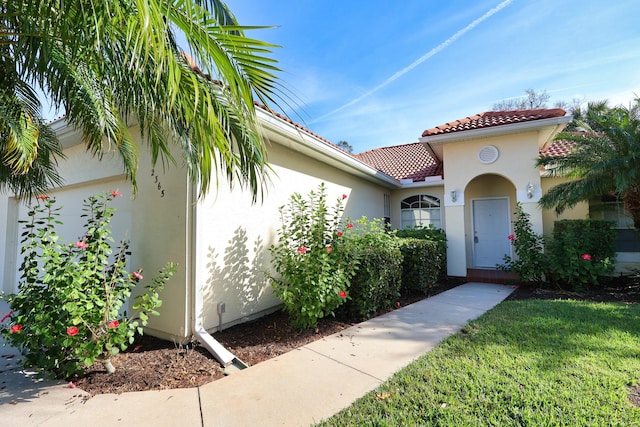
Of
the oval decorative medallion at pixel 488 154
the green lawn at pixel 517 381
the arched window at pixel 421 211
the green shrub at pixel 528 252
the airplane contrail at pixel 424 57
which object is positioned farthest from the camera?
the arched window at pixel 421 211

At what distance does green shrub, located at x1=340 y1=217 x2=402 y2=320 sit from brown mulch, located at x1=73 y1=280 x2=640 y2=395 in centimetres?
43

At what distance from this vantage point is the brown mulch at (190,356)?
3416 millimetres

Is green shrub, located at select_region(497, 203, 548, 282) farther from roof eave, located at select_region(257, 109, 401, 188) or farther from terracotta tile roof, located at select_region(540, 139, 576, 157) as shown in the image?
roof eave, located at select_region(257, 109, 401, 188)

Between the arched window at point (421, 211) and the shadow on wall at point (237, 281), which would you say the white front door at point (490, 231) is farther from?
the shadow on wall at point (237, 281)

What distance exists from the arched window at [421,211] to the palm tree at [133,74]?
958 cm

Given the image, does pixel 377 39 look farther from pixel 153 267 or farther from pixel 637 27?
pixel 153 267

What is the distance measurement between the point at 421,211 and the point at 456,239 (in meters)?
2.47

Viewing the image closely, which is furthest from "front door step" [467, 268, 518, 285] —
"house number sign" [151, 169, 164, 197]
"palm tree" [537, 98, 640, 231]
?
"house number sign" [151, 169, 164, 197]

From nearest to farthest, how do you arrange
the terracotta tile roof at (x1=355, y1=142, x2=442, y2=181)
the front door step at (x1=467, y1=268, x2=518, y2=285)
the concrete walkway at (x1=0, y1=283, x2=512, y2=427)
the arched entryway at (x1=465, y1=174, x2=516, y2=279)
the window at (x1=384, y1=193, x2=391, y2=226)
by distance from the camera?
the concrete walkway at (x1=0, y1=283, x2=512, y2=427) → the front door step at (x1=467, y1=268, x2=518, y2=285) → the arched entryway at (x1=465, y1=174, x2=516, y2=279) → the window at (x1=384, y1=193, x2=391, y2=226) → the terracotta tile roof at (x1=355, y1=142, x2=442, y2=181)

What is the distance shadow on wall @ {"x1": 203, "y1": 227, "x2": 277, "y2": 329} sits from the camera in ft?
15.9

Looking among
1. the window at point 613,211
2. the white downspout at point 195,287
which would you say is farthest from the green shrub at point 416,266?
the window at point 613,211

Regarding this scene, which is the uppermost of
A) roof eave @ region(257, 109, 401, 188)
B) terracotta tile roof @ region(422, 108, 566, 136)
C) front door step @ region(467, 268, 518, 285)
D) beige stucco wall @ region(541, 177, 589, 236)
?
terracotta tile roof @ region(422, 108, 566, 136)

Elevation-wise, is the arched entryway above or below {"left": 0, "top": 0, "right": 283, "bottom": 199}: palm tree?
below

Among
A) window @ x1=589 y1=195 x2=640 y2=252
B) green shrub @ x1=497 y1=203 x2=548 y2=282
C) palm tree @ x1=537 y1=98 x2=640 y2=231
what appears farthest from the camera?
window @ x1=589 y1=195 x2=640 y2=252
